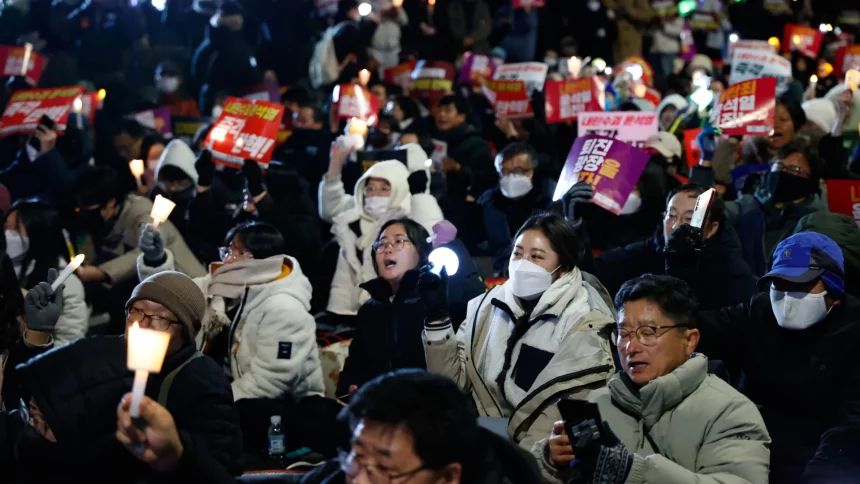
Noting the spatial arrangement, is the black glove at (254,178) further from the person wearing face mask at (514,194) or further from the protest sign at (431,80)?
the protest sign at (431,80)

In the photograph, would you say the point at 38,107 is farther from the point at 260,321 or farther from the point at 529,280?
the point at 529,280

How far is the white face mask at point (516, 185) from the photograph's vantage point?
770 centimetres

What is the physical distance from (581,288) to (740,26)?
53.8 feet

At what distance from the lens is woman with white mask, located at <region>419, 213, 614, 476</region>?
422 cm

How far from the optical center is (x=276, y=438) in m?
5.31

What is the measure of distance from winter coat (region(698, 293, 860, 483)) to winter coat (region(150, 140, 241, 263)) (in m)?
4.69

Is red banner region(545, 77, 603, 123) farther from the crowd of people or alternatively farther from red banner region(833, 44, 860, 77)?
red banner region(833, 44, 860, 77)

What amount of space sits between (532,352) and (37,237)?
4.08m

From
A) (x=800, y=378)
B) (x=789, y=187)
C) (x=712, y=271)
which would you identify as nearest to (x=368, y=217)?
(x=712, y=271)

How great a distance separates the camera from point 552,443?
11.5 feet

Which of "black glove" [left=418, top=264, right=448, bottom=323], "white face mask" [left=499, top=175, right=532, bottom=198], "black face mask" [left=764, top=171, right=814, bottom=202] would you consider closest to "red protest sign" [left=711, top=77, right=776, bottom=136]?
"black face mask" [left=764, top=171, right=814, bottom=202]

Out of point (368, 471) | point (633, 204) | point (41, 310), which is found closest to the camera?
point (368, 471)

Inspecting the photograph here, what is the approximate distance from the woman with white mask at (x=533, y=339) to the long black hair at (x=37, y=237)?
3.56 m

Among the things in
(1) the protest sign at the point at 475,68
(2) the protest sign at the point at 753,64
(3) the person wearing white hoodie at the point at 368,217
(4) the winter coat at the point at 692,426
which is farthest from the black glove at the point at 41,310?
(1) the protest sign at the point at 475,68
